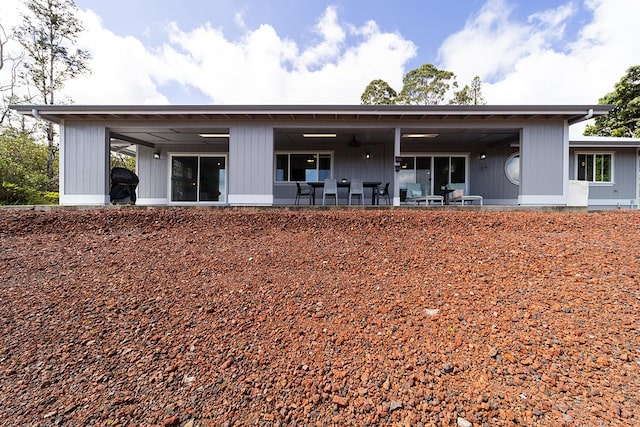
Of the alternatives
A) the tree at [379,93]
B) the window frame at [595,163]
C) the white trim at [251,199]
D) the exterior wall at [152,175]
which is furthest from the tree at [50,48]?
the window frame at [595,163]

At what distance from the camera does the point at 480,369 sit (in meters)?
1.55

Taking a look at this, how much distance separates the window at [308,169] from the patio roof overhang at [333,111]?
313cm

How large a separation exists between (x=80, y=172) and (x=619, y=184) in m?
16.7

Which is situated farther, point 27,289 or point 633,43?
point 633,43

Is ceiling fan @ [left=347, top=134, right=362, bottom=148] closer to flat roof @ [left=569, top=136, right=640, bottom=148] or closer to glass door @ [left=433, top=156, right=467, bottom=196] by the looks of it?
glass door @ [left=433, top=156, right=467, bottom=196]

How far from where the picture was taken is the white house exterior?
268 inches

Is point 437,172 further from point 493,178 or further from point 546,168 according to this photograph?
point 546,168

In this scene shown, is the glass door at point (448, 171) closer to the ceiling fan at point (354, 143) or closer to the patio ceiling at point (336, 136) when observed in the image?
the patio ceiling at point (336, 136)

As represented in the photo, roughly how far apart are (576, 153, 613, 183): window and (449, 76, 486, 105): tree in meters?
15.7

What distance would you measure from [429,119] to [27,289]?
25.1ft

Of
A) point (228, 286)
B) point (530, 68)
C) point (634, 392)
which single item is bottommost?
point (634, 392)

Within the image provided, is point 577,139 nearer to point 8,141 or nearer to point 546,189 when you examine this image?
A: point 546,189

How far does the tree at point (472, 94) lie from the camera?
24.2 metres

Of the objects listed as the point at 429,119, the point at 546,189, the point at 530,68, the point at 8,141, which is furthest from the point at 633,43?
the point at 8,141
